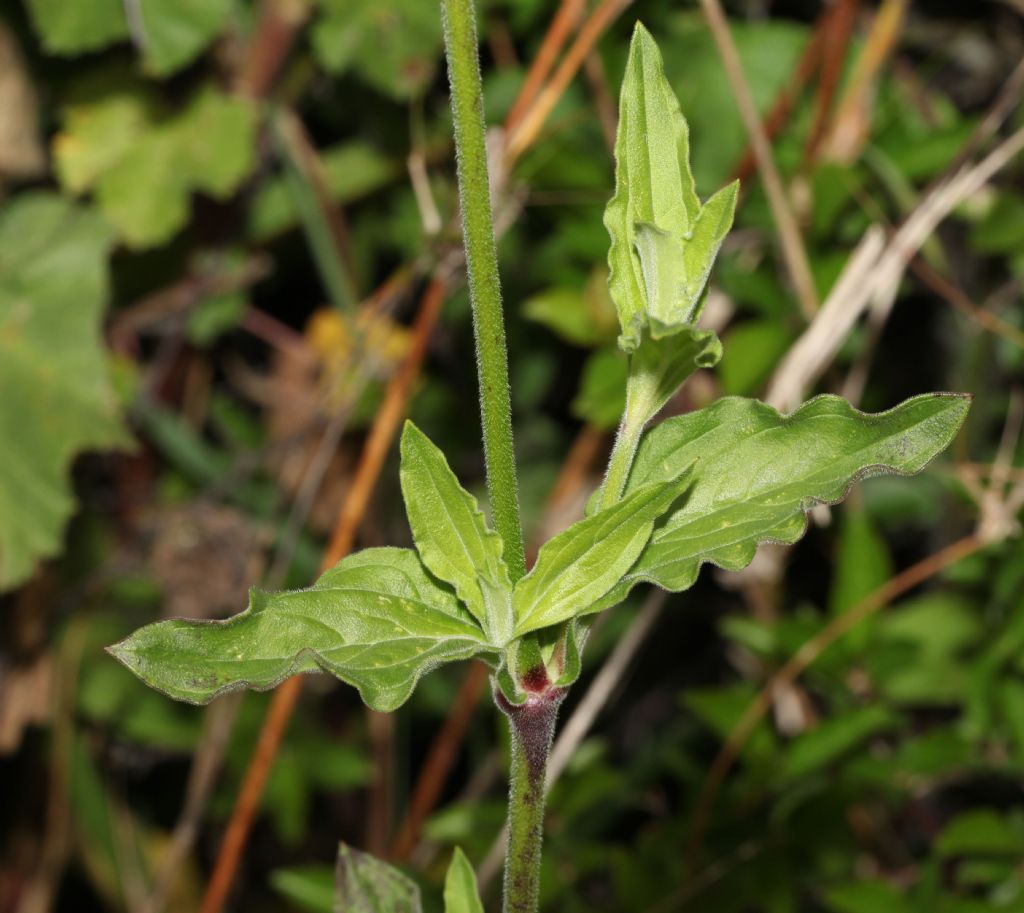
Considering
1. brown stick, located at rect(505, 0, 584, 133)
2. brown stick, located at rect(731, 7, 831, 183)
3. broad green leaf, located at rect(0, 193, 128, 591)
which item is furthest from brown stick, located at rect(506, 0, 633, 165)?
broad green leaf, located at rect(0, 193, 128, 591)

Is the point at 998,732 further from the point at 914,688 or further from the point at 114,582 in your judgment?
the point at 114,582

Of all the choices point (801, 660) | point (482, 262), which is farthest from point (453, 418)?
point (482, 262)

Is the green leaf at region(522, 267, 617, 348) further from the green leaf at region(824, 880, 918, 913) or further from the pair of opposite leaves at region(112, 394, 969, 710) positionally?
the pair of opposite leaves at region(112, 394, 969, 710)

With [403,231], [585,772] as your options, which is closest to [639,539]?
[585,772]

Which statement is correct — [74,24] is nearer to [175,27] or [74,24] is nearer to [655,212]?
[175,27]

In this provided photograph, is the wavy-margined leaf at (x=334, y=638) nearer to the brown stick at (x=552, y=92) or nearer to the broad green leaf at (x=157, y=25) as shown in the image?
the brown stick at (x=552, y=92)
